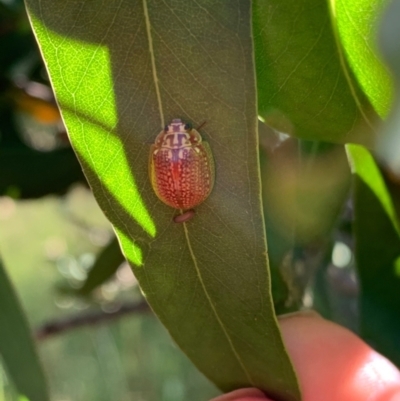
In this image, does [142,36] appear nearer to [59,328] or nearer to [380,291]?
[380,291]

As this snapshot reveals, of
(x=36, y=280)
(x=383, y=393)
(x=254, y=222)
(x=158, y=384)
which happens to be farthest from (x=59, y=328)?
(x=36, y=280)

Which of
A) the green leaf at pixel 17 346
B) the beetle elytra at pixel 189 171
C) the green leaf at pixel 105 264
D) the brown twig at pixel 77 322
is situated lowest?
the brown twig at pixel 77 322

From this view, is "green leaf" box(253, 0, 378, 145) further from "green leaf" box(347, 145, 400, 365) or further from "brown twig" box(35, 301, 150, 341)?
"brown twig" box(35, 301, 150, 341)

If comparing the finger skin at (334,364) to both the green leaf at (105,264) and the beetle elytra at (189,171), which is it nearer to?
the beetle elytra at (189,171)

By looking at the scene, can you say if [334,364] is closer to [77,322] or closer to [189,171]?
[189,171]

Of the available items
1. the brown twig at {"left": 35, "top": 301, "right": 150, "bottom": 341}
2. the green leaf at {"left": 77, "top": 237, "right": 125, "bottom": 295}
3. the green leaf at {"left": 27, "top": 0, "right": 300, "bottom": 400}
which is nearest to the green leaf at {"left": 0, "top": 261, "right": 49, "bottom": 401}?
the green leaf at {"left": 27, "top": 0, "right": 300, "bottom": 400}

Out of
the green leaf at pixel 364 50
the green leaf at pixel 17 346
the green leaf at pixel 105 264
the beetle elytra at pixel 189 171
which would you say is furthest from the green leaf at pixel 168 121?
the green leaf at pixel 105 264
